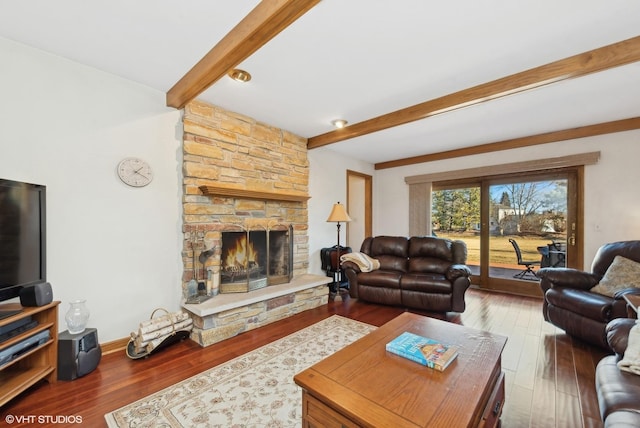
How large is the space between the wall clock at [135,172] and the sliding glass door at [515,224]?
4844 mm

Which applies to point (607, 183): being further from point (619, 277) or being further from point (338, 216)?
point (338, 216)

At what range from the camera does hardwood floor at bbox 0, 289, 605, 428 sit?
1644mm

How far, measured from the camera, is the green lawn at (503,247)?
169 inches

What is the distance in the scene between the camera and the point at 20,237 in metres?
1.78

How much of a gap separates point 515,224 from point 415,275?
89.0 inches

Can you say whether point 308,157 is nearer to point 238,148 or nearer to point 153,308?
point 238,148

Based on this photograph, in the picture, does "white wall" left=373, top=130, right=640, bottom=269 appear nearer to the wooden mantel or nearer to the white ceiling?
the white ceiling

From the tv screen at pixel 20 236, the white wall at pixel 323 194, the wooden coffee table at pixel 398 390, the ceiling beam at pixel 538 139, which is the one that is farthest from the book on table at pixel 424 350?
the ceiling beam at pixel 538 139

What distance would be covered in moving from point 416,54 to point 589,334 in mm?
2932

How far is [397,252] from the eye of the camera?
4195mm

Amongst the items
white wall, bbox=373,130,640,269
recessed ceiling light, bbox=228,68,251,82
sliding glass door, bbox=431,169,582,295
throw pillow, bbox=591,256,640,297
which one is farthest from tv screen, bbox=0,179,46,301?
Result: white wall, bbox=373,130,640,269

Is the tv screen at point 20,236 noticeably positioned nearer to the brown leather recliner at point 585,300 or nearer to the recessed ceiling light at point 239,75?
the recessed ceiling light at point 239,75

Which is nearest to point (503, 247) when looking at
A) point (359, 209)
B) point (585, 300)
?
point (585, 300)

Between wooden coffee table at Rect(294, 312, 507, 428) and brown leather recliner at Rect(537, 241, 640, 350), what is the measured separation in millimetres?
1526
